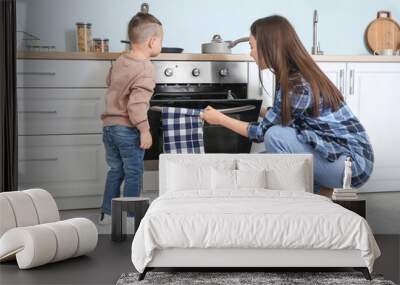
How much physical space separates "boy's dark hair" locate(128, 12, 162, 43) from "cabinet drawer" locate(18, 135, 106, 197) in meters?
0.86

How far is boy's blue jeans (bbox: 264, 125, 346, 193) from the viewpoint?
5.39m

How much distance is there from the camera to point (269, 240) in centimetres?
374

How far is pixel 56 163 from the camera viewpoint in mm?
5934

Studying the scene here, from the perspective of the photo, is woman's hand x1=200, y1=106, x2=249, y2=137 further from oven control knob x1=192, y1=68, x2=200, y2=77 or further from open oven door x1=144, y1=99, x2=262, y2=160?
oven control knob x1=192, y1=68, x2=200, y2=77

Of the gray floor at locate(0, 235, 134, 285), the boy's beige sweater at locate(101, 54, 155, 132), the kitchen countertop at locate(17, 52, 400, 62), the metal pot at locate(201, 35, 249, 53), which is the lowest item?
the gray floor at locate(0, 235, 134, 285)

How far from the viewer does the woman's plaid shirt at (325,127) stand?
5387 millimetres

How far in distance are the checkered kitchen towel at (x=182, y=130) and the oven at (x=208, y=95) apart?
52 mm

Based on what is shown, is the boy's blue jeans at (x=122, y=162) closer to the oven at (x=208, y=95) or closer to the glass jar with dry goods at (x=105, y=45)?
the oven at (x=208, y=95)

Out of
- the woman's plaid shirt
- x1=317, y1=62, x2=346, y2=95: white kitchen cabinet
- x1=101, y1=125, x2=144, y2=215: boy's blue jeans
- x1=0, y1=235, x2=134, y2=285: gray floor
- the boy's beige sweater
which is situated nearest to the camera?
x1=0, y1=235, x2=134, y2=285: gray floor

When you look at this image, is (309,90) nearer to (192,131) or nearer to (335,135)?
(335,135)

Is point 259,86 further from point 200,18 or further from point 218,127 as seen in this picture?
point 200,18

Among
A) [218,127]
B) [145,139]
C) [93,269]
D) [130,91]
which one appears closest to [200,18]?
[218,127]

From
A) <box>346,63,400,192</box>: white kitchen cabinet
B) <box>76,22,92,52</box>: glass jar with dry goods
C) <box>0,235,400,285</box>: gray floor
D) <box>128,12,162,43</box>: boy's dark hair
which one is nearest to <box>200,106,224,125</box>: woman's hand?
<box>128,12,162,43</box>: boy's dark hair

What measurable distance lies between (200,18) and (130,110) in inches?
53.6
